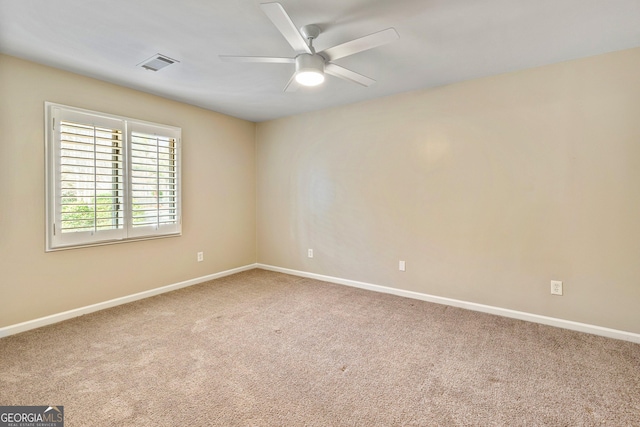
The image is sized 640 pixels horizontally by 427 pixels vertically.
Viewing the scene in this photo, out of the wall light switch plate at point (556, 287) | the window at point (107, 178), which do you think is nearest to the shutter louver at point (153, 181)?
the window at point (107, 178)

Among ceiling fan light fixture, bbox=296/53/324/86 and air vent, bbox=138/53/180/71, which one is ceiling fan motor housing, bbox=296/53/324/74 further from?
air vent, bbox=138/53/180/71

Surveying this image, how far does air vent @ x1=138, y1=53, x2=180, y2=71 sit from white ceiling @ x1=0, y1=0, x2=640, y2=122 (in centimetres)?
6

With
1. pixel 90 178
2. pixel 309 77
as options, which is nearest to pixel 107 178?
pixel 90 178

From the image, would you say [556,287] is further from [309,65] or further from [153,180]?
[153,180]

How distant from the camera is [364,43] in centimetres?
188

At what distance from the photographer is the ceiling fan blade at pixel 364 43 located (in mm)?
1737

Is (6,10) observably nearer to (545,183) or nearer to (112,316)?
(112,316)

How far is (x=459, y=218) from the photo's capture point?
126 inches

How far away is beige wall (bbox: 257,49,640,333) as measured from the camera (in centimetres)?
250

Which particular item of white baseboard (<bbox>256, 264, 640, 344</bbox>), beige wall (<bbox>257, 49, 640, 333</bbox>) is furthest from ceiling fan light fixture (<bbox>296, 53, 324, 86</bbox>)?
white baseboard (<bbox>256, 264, 640, 344</bbox>)

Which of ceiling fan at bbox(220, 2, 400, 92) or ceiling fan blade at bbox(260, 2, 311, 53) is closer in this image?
ceiling fan blade at bbox(260, 2, 311, 53)

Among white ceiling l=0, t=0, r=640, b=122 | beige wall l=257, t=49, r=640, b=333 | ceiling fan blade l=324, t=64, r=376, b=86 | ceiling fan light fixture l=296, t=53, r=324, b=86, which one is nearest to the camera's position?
white ceiling l=0, t=0, r=640, b=122

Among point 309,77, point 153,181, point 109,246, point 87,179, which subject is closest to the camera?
point 309,77

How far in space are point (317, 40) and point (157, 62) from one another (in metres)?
1.49
